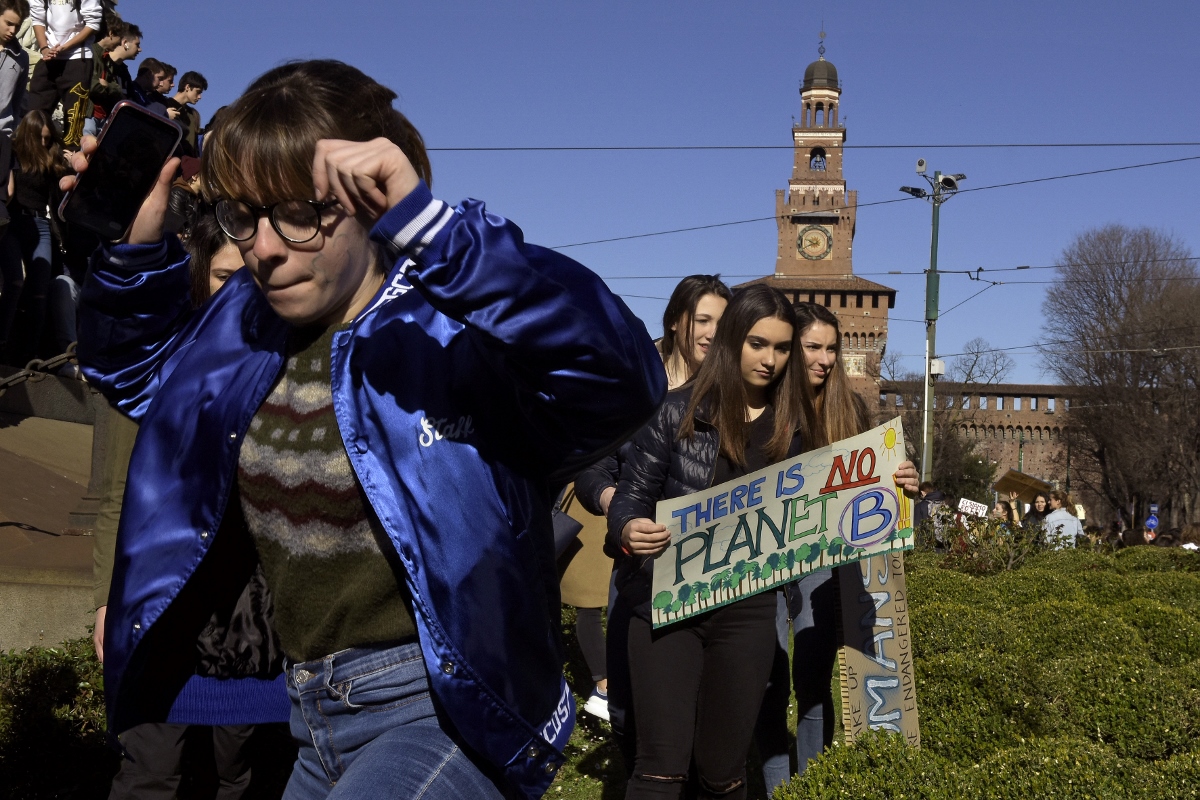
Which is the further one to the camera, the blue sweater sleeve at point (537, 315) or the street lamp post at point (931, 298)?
the street lamp post at point (931, 298)

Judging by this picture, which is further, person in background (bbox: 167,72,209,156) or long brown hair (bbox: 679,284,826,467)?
person in background (bbox: 167,72,209,156)

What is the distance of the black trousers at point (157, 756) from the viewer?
309 centimetres

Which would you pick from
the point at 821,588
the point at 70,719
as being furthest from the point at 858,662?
the point at 70,719

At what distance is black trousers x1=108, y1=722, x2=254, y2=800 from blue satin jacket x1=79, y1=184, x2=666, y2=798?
107cm

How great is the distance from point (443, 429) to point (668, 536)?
2177 millimetres

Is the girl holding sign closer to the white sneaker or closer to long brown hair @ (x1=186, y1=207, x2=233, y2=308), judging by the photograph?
the white sneaker

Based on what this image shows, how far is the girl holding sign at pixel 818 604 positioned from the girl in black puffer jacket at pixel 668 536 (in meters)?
0.32

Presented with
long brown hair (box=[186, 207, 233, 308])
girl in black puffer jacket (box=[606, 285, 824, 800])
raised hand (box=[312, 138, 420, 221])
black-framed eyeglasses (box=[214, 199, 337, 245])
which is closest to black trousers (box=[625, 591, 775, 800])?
girl in black puffer jacket (box=[606, 285, 824, 800])

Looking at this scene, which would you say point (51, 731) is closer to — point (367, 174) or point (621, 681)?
point (621, 681)

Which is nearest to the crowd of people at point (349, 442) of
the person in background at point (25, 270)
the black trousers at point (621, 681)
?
the black trousers at point (621, 681)

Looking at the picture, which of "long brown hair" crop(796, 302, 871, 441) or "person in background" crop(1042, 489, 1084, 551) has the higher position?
"long brown hair" crop(796, 302, 871, 441)

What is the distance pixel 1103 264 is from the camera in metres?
53.9

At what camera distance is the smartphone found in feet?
6.79

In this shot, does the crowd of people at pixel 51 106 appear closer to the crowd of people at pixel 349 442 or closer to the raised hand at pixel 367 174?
the crowd of people at pixel 349 442
